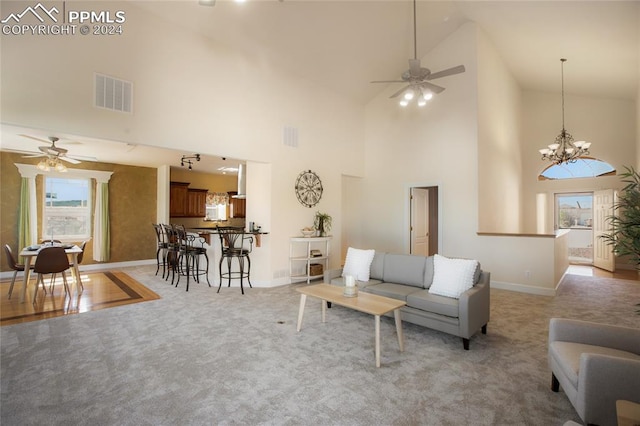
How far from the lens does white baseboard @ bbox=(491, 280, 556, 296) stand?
16.8 feet

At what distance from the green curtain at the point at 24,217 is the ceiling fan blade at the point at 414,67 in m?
8.17

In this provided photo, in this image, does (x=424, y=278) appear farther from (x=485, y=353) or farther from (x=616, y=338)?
(x=616, y=338)

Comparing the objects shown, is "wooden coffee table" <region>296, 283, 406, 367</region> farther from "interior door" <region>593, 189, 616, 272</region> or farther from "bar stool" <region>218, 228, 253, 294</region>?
"interior door" <region>593, 189, 616, 272</region>

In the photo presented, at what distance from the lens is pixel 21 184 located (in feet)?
21.2

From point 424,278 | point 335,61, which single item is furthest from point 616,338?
point 335,61

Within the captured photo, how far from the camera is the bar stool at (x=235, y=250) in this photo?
17.4 ft

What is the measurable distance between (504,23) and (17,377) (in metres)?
8.28

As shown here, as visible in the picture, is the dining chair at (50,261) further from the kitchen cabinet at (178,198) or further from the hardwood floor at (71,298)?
the kitchen cabinet at (178,198)

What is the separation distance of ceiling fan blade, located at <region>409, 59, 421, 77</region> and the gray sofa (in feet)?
8.61

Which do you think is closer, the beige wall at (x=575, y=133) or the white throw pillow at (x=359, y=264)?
the white throw pillow at (x=359, y=264)

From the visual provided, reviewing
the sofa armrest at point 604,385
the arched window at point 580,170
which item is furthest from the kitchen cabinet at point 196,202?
the arched window at point 580,170

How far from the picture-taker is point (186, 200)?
892cm

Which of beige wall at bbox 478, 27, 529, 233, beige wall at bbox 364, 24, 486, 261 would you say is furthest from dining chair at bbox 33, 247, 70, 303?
beige wall at bbox 478, 27, 529, 233

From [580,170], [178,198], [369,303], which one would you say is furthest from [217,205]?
[580,170]
